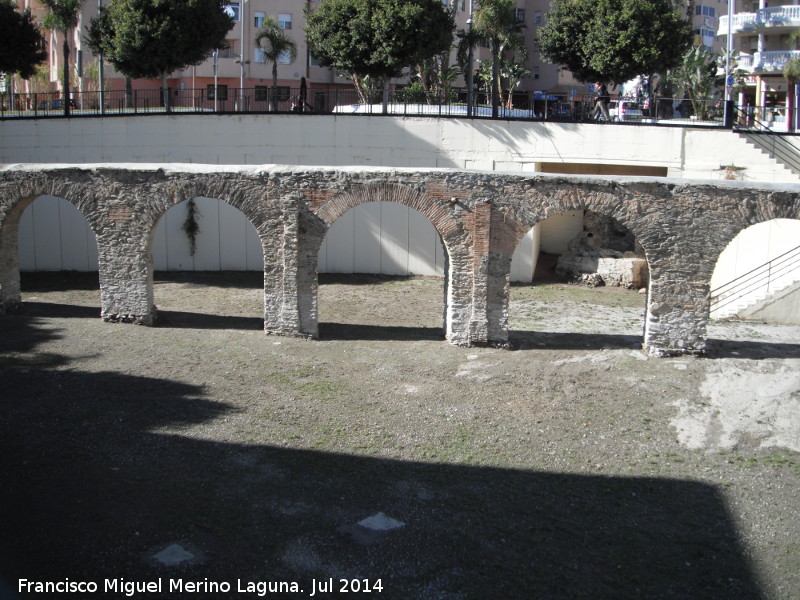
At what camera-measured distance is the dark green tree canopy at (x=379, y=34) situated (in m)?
23.4

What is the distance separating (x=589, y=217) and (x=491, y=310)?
31.1ft

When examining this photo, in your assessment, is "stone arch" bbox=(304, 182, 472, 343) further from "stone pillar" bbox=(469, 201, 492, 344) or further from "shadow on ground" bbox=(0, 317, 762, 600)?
"shadow on ground" bbox=(0, 317, 762, 600)

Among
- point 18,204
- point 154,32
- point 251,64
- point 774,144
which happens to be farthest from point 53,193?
point 251,64

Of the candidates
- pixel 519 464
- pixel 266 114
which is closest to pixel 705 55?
pixel 266 114

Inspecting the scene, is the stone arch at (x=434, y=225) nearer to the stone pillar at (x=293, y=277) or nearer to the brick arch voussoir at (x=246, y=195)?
→ the stone pillar at (x=293, y=277)

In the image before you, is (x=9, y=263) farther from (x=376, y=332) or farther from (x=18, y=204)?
(x=376, y=332)

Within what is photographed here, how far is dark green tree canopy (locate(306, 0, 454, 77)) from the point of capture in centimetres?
2339

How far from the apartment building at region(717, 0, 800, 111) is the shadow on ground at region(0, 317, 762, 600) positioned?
2928cm

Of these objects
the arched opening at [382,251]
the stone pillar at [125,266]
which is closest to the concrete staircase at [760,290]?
the arched opening at [382,251]

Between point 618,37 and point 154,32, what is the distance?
1229cm

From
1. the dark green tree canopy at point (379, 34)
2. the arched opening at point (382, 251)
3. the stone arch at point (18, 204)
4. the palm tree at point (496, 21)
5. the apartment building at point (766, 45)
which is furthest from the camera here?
the apartment building at point (766, 45)

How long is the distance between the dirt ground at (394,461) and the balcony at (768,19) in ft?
74.7

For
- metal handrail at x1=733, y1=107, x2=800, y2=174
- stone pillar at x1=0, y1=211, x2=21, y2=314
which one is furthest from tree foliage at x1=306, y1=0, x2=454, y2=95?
stone pillar at x1=0, y1=211, x2=21, y2=314

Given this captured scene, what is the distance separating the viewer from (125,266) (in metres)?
16.2
